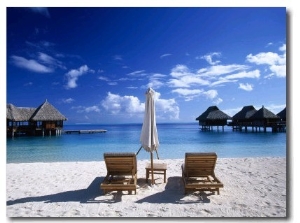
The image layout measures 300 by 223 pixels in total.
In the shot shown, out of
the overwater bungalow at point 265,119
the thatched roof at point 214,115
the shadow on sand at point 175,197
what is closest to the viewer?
the shadow on sand at point 175,197

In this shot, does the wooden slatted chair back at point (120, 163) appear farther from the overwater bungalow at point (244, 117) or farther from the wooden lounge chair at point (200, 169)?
the overwater bungalow at point (244, 117)

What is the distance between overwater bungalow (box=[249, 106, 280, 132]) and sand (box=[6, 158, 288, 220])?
28152 millimetres

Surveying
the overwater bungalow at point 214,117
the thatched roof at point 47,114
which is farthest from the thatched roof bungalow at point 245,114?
the thatched roof at point 47,114

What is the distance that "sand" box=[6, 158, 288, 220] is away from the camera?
3900 millimetres

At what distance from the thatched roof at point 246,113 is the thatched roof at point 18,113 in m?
31.3

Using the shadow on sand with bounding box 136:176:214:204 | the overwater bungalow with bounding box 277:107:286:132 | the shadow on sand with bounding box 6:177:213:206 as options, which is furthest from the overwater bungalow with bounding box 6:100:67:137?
the overwater bungalow with bounding box 277:107:286:132

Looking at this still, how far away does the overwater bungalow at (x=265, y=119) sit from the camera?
1225 inches

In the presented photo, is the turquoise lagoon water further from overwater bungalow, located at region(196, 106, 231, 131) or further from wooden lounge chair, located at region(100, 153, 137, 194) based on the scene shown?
overwater bungalow, located at region(196, 106, 231, 131)

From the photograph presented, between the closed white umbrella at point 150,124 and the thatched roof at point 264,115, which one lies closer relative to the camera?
the closed white umbrella at point 150,124

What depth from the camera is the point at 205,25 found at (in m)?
6.28

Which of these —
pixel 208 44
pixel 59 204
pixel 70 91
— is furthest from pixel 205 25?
pixel 70 91

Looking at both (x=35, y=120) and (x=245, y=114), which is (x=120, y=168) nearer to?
(x=35, y=120)

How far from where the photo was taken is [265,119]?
31.9 m

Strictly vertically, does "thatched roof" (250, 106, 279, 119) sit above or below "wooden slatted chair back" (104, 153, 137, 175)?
above
